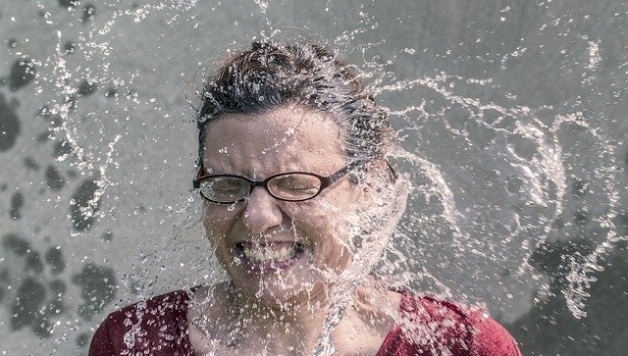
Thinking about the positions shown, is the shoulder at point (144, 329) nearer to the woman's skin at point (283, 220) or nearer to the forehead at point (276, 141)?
the woman's skin at point (283, 220)

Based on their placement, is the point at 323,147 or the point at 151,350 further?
the point at 151,350

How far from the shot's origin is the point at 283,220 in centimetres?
167

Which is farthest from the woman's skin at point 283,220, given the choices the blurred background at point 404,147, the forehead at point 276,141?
the blurred background at point 404,147

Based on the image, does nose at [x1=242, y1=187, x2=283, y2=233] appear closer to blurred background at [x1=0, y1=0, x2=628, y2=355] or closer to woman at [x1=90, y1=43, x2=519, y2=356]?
woman at [x1=90, y1=43, x2=519, y2=356]

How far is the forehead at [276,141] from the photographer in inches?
64.5

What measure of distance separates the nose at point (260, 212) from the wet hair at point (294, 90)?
166 mm

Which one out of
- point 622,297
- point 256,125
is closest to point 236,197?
point 256,125

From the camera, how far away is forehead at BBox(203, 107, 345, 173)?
1639mm

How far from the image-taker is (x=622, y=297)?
9.52ft

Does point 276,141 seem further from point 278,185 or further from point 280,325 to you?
point 280,325

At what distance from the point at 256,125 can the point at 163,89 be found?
1488mm

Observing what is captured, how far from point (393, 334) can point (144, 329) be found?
55 cm

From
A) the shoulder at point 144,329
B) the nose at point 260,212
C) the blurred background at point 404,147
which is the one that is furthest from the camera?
the blurred background at point 404,147

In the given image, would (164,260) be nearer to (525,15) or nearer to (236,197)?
(236,197)
